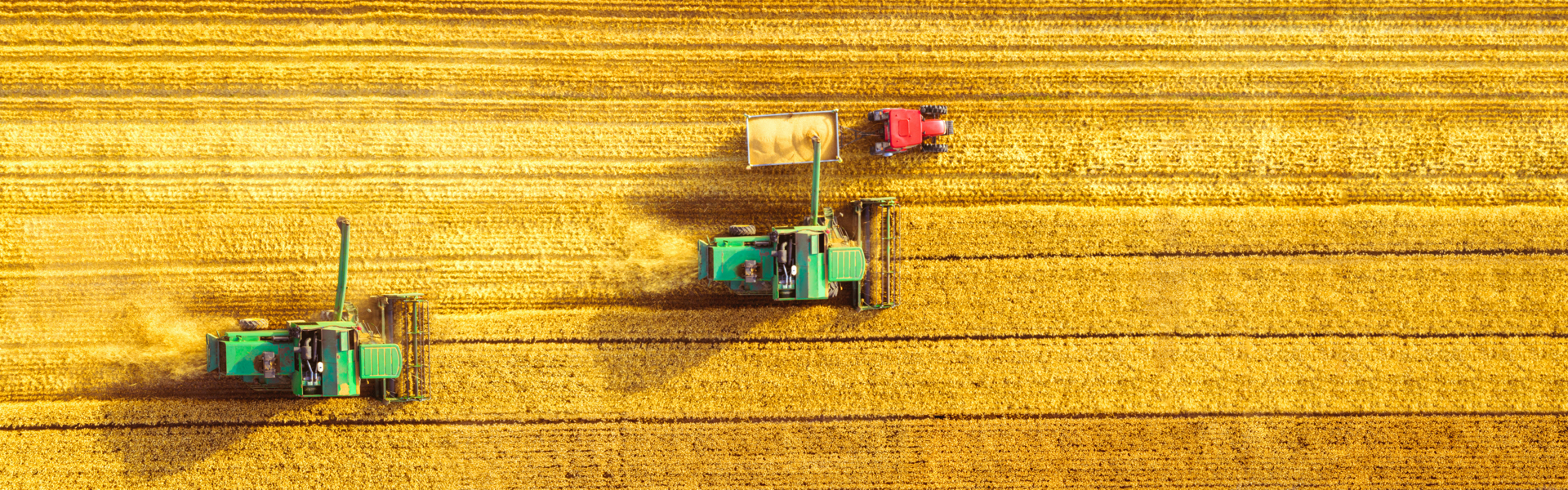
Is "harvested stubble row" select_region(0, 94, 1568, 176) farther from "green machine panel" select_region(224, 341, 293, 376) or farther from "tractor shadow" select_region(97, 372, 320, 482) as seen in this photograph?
"tractor shadow" select_region(97, 372, 320, 482)

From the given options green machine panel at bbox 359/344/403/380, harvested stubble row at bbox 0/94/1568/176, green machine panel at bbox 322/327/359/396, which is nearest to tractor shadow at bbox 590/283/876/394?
harvested stubble row at bbox 0/94/1568/176

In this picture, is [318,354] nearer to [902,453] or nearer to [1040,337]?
[902,453]

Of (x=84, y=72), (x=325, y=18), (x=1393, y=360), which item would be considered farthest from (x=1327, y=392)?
(x=84, y=72)

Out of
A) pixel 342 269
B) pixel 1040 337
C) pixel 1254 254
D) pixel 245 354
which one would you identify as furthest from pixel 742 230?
pixel 1254 254

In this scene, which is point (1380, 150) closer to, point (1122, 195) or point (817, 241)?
point (1122, 195)

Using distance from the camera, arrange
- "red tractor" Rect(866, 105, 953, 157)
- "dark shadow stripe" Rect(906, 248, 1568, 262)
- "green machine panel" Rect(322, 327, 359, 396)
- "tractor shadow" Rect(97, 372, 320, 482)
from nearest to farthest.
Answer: "green machine panel" Rect(322, 327, 359, 396) < "red tractor" Rect(866, 105, 953, 157) < "tractor shadow" Rect(97, 372, 320, 482) < "dark shadow stripe" Rect(906, 248, 1568, 262)
